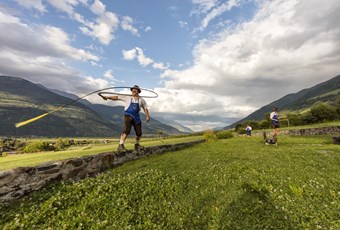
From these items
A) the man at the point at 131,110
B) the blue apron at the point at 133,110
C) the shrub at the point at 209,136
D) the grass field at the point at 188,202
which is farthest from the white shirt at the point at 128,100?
the shrub at the point at 209,136

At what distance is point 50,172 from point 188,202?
16.1 feet

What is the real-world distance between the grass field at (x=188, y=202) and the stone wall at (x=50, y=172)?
330 millimetres

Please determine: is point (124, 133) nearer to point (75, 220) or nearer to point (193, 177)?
point (193, 177)

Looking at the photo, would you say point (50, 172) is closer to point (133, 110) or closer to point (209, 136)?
point (133, 110)

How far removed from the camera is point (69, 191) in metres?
7.38

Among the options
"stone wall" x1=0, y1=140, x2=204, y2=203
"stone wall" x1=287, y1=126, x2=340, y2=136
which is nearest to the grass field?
"stone wall" x1=0, y1=140, x2=204, y2=203

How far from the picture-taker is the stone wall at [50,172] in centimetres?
654

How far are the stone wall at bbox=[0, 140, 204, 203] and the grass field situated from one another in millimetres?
330

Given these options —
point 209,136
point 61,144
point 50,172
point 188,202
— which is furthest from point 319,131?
point 61,144

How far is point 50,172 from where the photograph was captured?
787cm

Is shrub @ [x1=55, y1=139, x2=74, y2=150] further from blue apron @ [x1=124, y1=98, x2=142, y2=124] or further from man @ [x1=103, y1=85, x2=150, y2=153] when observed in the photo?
blue apron @ [x1=124, y1=98, x2=142, y2=124]

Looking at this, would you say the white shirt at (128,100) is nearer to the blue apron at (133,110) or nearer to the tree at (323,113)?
the blue apron at (133,110)

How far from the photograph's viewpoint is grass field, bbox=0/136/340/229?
19.9 feet

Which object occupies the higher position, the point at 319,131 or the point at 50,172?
the point at 319,131
